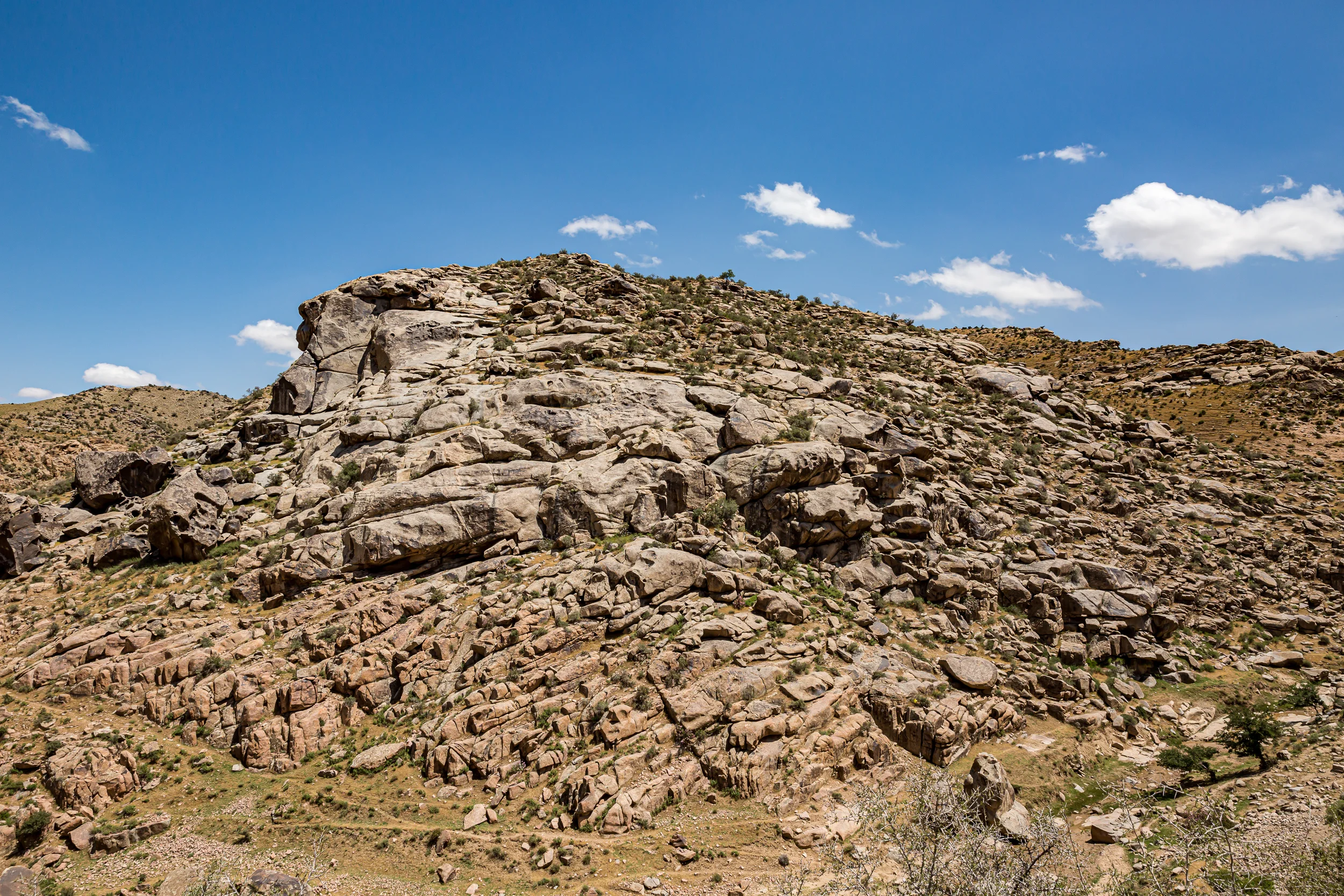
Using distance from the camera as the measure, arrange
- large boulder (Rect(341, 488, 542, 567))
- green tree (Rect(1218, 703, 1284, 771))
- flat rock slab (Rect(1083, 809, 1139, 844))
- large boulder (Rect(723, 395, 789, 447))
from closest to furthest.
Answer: flat rock slab (Rect(1083, 809, 1139, 844)) → green tree (Rect(1218, 703, 1284, 771)) → large boulder (Rect(341, 488, 542, 567)) → large boulder (Rect(723, 395, 789, 447))

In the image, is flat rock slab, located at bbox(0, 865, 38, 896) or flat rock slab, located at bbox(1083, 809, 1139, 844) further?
flat rock slab, located at bbox(1083, 809, 1139, 844)

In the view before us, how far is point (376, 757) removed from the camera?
46.9ft

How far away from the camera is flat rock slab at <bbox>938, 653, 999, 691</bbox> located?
54.7 ft

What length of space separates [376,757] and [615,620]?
6.75m

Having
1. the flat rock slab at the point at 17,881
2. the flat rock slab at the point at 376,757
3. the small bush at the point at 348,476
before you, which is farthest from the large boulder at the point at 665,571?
the flat rock slab at the point at 17,881

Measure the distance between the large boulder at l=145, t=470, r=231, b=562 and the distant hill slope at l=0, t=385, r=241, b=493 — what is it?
35.6 ft

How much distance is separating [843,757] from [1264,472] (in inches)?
1203

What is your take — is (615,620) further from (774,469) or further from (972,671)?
(972,671)

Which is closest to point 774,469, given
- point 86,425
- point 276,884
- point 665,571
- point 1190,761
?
point 665,571

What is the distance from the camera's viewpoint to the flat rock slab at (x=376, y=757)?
1415 cm

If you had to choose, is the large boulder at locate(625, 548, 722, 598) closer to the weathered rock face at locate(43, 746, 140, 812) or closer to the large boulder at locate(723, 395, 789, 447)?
the large boulder at locate(723, 395, 789, 447)

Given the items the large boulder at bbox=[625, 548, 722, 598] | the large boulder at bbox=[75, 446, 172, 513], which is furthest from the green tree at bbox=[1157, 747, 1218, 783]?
the large boulder at bbox=[75, 446, 172, 513]

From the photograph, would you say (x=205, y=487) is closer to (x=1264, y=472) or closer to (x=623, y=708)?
(x=623, y=708)

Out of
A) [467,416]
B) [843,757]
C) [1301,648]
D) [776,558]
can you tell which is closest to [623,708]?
[843,757]
